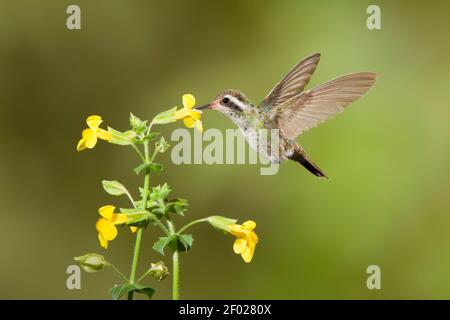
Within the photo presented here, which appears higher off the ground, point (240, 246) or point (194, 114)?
point (194, 114)

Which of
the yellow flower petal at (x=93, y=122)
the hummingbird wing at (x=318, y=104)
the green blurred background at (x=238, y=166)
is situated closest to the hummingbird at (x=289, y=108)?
the hummingbird wing at (x=318, y=104)

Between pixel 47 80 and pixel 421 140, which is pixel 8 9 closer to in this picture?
pixel 47 80

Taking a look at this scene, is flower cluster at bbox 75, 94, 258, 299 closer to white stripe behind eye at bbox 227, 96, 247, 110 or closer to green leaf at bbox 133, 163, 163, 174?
green leaf at bbox 133, 163, 163, 174

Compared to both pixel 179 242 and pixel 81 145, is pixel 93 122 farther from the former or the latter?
pixel 179 242

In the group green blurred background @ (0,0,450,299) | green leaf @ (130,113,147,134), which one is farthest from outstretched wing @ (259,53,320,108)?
green blurred background @ (0,0,450,299)

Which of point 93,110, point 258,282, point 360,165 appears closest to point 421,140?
point 360,165

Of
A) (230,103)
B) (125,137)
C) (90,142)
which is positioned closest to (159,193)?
(125,137)

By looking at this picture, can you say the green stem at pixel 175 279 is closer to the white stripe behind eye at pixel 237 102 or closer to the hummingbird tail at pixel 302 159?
the white stripe behind eye at pixel 237 102
